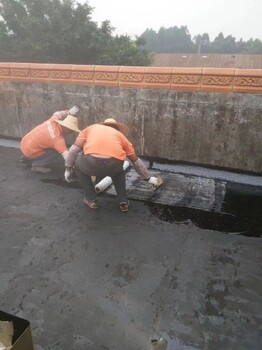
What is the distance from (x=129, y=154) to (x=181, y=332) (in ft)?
7.68

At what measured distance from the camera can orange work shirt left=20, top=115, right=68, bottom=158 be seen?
4.93m

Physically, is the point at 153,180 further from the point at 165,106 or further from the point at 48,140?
the point at 48,140

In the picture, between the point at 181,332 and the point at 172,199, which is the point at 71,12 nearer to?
the point at 172,199

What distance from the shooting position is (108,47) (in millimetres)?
9859

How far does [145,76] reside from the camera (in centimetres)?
491

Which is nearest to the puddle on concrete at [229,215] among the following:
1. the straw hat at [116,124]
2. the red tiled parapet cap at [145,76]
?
the straw hat at [116,124]

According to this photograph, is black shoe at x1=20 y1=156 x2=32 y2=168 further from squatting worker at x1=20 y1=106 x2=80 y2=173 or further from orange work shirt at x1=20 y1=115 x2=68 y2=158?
orange work shirt at x1=20 y1=115 x2=68 y2=158

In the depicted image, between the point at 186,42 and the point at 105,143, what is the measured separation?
8191cm

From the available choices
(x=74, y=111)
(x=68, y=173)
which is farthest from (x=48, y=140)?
(x=68, y=173)

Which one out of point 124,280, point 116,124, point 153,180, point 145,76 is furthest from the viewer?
point 145,76

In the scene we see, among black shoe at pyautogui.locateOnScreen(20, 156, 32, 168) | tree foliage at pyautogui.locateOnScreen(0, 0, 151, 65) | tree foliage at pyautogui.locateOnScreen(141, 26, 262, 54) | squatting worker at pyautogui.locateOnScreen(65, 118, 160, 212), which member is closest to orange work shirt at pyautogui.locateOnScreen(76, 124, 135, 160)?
squatting worker at pyautogui.locateOnScreen(65, 118, 160, 212)

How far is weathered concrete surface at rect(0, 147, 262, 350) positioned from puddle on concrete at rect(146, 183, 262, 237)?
5.2 inches

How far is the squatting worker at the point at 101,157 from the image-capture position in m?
3.84

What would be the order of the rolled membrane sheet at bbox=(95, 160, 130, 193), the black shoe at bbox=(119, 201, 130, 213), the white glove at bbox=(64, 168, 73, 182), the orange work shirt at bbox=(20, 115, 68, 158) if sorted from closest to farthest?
1. the black shoe at bbox=(119, 201, 130, 213)
2. the white glove at bbox=(64, 168, 73, 182)
3. the rolled membrane sheet at bbox=(95, 160, 130, 193)
4. the orange work shirt at bbox=(20, 115, 68, 158)
